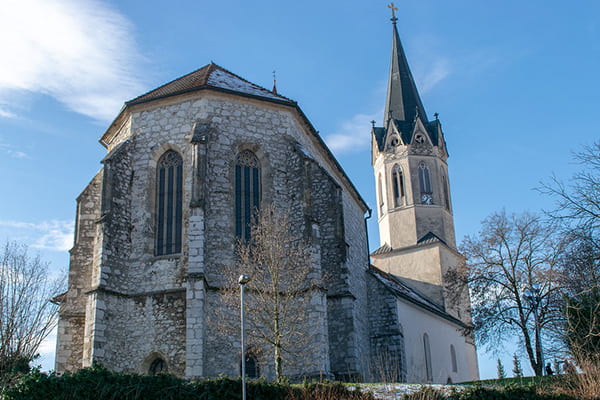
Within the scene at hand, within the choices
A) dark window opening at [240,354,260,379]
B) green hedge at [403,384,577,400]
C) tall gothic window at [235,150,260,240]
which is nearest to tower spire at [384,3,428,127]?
tall gothic window at [235,150,260,240]

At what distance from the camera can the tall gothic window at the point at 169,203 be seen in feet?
66.1

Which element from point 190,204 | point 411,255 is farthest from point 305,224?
point 411,255

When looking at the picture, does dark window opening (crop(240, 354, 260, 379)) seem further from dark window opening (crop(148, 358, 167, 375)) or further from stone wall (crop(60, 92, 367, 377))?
dark window opening (crop(148, 358, 167, 375))

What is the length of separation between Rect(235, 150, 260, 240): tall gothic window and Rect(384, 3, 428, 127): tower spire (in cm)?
2072

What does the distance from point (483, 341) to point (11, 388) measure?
1729 cm

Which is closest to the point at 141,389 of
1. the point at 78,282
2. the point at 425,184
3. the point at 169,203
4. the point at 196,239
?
the point at 196,239

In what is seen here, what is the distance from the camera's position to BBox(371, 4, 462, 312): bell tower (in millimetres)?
37156

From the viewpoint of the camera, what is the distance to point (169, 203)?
20703 mm

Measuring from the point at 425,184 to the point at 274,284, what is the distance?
22.7 metres

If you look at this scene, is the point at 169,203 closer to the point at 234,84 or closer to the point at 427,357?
the point at 234,84

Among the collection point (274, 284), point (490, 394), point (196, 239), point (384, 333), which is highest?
point (196, 239)

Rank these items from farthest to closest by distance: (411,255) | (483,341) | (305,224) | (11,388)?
(411,255), (483,341), (305,224), (11,388)

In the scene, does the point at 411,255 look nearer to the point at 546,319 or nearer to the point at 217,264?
the point at 546,319

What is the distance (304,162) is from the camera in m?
21.6
